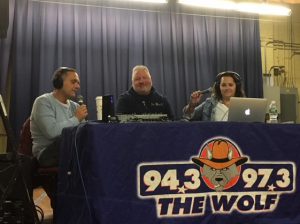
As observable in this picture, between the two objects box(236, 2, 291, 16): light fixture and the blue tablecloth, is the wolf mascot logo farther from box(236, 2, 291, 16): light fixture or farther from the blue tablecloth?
box(236, 2, 291, 16): light fixture

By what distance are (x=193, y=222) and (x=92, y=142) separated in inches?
26.2

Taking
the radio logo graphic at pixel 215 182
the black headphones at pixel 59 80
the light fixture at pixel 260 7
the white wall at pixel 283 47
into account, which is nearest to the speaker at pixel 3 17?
the black headphones at pixel 59 80

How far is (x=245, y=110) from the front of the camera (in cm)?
251

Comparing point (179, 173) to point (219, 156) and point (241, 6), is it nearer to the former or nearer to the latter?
point (219, 156)

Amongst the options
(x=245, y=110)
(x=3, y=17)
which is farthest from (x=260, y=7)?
(x=3, y=17)

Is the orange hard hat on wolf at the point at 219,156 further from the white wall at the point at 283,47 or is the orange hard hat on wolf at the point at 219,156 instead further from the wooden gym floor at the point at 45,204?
the white wall at the point at 283,47

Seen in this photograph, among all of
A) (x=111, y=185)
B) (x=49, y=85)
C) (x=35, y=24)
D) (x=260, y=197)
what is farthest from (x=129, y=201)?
(x=35, y=24)

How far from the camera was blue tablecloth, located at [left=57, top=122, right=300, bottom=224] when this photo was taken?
6.87 ft

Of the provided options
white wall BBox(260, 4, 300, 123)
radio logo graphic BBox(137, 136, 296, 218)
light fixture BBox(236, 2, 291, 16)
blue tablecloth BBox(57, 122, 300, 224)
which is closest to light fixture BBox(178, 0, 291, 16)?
light fixture BBox(236, 2, 291, 16)

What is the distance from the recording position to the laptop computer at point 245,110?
2492 mm

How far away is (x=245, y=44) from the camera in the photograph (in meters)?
5.81

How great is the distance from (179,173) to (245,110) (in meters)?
0.60

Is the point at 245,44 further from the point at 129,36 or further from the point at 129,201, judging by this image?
the point at 129,201

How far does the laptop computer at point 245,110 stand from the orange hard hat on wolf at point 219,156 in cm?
25
